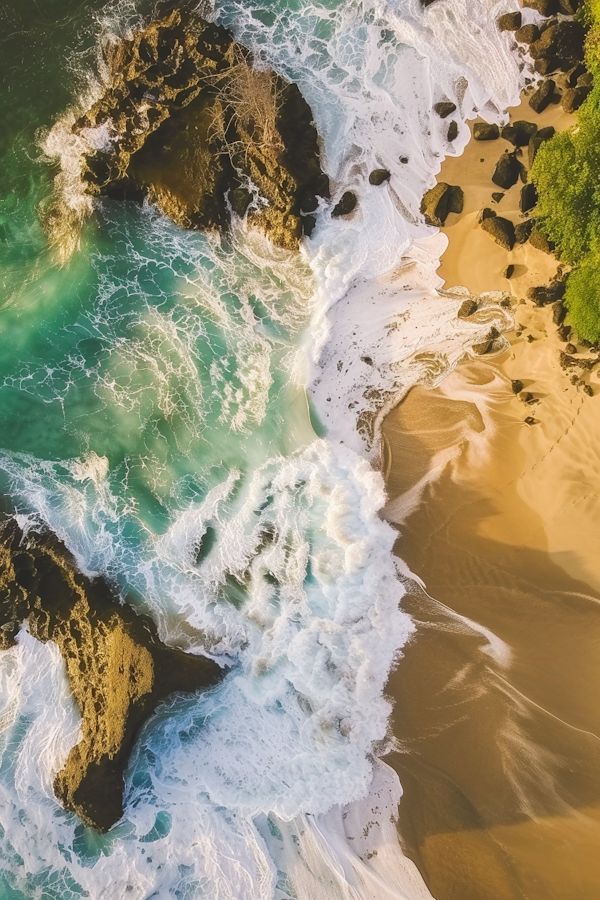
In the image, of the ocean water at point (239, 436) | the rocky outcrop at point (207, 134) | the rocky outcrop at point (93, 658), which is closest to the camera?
the rocky outcrop at point (93, 658)

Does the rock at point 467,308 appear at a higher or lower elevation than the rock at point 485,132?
lower

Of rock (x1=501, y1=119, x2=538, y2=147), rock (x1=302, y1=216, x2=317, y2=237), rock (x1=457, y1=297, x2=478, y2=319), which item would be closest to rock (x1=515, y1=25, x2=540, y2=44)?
rock (x1=501, y1=119, x2=538, y2=147)

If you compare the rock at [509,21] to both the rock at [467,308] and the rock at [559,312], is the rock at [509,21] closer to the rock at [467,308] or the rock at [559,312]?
the rock at [467,308]

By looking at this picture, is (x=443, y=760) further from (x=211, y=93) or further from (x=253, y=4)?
(x=253, y=4)

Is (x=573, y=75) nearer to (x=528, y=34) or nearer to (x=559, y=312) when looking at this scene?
(x=528, y=34)

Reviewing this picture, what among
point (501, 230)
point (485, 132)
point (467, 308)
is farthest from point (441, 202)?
point (467, 308)

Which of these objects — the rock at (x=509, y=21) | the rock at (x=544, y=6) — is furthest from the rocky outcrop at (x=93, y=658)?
the rock at (x=544, y=6)

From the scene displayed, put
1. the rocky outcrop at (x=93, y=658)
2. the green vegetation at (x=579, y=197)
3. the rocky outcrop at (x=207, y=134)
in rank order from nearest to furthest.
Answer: the green vegetation at (x=579, y=197) < the rocky outcrop at (x=93, y=658) < the rocky outcrop at (x=207, y=134)

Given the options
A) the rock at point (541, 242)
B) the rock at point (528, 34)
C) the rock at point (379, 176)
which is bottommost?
the rock at point (541, 242)
